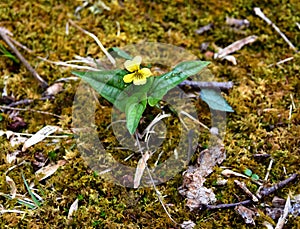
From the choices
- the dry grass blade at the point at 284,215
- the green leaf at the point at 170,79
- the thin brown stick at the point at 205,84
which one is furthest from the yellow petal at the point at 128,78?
the dry grass blade at the point at 284,215

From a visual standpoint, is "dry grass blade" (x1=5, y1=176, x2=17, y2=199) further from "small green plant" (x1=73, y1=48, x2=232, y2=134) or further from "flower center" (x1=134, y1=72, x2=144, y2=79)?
"flower center" (x1=134, y1=72, x2=144, y2=79)

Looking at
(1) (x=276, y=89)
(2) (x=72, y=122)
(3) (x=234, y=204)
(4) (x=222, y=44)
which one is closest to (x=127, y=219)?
(3) (x=234, y=204)

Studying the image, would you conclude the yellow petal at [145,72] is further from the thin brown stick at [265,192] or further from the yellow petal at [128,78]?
the thin brown stick at [265,192]

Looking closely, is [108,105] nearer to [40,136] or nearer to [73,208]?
[40,136]

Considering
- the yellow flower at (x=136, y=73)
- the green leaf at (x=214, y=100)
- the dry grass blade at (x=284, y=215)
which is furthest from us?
the green leaf at (x=214, y=100)

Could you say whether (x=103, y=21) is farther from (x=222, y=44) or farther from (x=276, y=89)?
(x=276, y=89)

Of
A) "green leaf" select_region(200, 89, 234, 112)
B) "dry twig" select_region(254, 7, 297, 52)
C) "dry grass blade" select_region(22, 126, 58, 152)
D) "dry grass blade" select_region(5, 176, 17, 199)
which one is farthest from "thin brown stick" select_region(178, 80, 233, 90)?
"dry grass blade" select_region(5, 176, 17, 199)

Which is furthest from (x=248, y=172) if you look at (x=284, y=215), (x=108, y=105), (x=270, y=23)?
(x=270, y=23)
